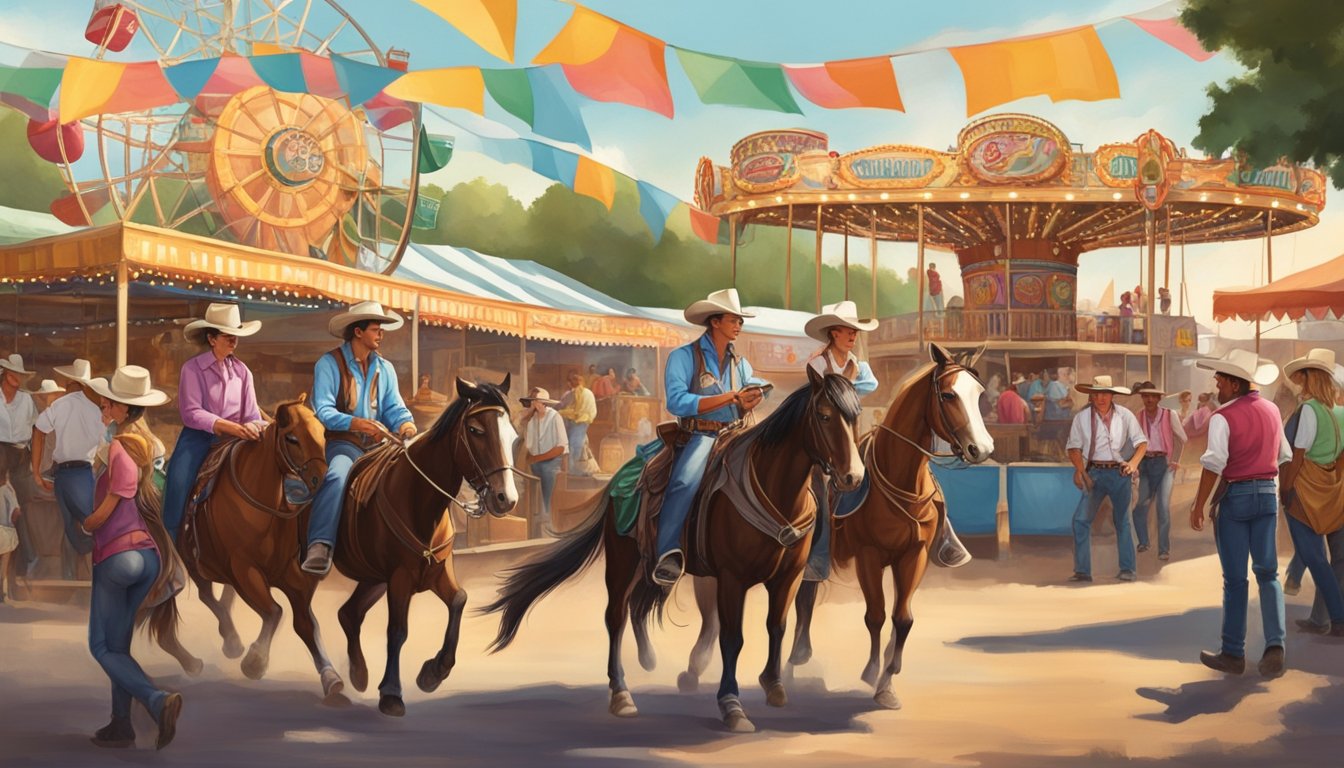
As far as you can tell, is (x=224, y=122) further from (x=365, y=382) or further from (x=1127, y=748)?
(x=1127, y=748)

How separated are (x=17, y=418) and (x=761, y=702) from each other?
5.89m

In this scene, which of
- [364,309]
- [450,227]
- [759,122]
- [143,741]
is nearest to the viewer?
[143,741]

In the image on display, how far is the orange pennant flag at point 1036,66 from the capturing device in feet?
43.2

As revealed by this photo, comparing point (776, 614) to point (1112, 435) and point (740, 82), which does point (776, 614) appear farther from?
point (740, 82)

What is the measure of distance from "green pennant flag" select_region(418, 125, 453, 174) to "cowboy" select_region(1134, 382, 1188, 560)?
810 centimetres

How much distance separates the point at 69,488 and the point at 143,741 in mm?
3528

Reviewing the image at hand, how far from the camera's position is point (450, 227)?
22.4 metres

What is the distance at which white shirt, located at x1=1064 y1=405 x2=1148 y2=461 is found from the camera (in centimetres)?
1052

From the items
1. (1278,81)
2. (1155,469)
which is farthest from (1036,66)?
(1155,469)

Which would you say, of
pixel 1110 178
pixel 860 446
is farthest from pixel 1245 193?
pixel 860 446

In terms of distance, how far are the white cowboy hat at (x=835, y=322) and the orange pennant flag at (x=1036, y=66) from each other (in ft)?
23.9

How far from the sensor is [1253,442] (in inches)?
263

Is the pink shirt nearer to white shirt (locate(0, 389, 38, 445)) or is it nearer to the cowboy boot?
the cowboy boot

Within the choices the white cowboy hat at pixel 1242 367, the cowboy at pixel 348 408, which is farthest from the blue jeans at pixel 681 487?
the white cowboy hat at pixel 1242 367
